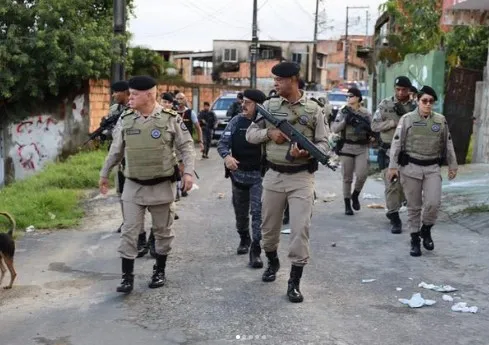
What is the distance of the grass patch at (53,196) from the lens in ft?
31.2

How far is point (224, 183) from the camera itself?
44.4ft

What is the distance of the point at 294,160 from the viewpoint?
18.2ft

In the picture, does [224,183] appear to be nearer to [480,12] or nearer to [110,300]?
[480,12]

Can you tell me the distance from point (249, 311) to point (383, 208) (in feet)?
17.6

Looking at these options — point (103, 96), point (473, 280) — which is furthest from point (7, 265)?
point (103, 96)

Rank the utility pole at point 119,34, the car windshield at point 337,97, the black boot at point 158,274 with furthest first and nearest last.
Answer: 1. the car windshield at point 337,97
2. the utility pole at point 119,34
3. the black boot at point 158,274

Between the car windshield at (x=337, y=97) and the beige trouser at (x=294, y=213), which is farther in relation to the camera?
the car windshield at (x=337, y=97)

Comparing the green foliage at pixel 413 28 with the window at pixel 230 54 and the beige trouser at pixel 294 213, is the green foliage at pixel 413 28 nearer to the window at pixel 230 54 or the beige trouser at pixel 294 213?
the beige trouser at pixel 294 213

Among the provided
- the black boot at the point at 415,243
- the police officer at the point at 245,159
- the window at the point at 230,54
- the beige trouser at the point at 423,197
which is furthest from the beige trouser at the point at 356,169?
the window at the point at 230,54

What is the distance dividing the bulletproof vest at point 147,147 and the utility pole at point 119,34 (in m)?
6.46

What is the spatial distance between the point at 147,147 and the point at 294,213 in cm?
136

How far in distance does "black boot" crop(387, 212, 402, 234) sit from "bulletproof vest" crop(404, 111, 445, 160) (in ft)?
4.75

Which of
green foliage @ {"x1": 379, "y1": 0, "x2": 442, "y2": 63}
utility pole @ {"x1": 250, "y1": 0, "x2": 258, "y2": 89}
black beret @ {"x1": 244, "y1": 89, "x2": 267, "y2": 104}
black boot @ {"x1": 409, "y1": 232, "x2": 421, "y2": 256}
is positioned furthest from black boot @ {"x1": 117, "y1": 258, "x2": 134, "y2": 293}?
utility pole @ {"x1": 250, "y1": 0, "x2": 258, "y2": 89}

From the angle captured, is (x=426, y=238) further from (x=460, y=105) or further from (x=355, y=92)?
(x=460, y=105)
